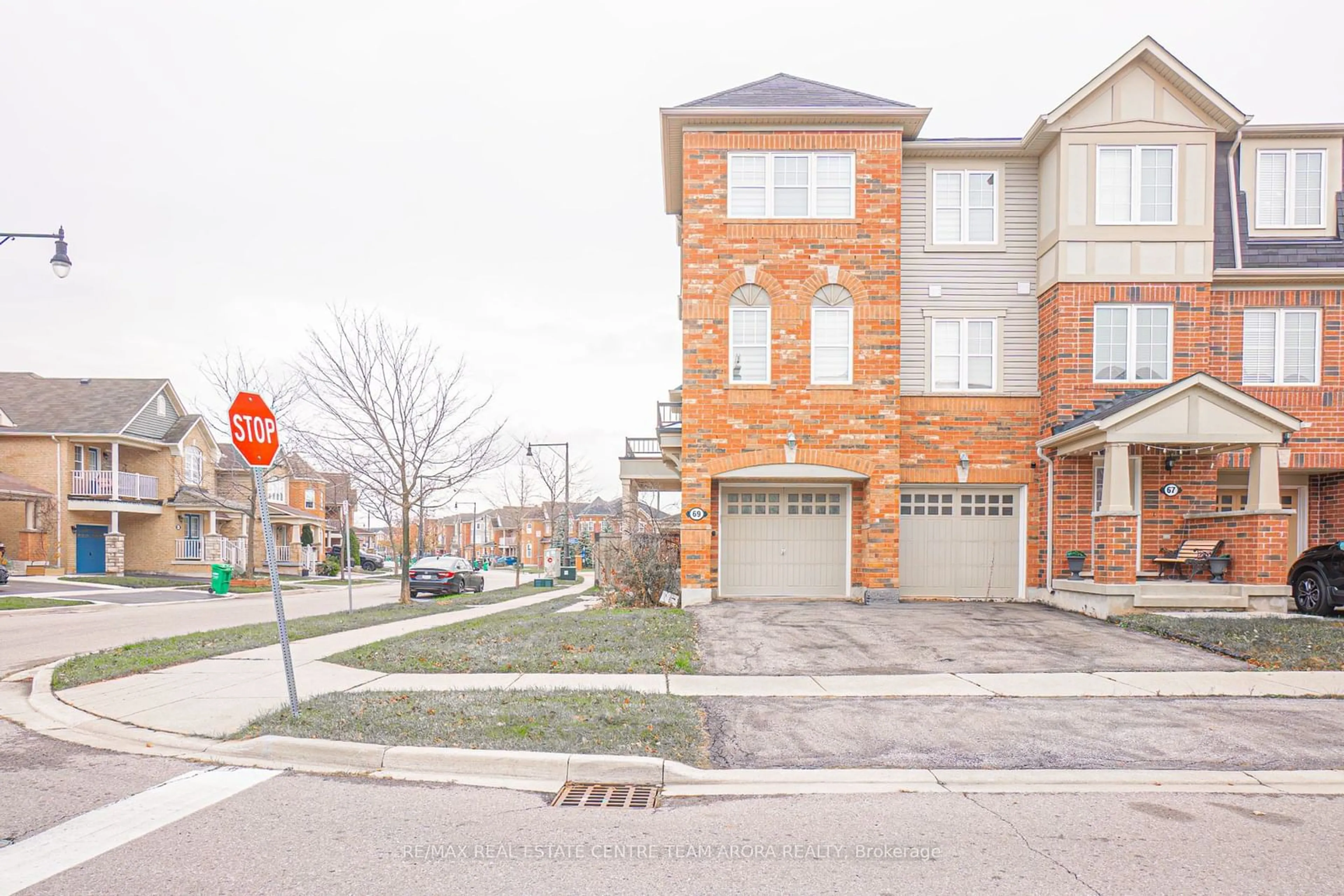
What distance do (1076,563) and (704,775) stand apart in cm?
1188

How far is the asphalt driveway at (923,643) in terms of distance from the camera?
996 centimetres

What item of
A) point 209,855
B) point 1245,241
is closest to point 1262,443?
point 1245,241

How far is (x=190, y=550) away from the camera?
38.8 m

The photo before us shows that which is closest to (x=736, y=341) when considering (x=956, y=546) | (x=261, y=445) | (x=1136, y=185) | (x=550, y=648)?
(x=956, y=546)

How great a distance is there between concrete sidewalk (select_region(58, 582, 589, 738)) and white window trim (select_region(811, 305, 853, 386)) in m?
9.40

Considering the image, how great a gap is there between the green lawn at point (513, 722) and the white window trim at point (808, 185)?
35.2 feet

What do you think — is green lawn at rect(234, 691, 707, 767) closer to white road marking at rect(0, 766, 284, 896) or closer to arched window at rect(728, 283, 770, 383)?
white road marking at rect(0, 766, 284, 896)

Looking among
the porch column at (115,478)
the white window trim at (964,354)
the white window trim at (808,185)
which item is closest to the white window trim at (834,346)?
the white window trim at (808,185)

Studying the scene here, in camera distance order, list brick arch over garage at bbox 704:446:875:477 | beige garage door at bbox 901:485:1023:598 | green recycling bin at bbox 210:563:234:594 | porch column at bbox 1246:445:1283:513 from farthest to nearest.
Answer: green recycling bin at bbox 210:563:234:594, beige garage door at bbox 901:485:1023:598, brick arch over garage at bbox 704:446:875:477, porch column at bbox 1246:445:1283:513

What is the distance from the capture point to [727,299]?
1614 cm

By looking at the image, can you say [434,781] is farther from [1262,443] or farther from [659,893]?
[1262,443]

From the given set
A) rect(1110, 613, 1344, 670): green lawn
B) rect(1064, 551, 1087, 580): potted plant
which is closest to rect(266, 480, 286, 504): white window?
rect(1064, 551, 1087, 580): potted plant

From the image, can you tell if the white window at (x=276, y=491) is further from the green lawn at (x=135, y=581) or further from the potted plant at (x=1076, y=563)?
the potted plant at (x=1076, y=563)

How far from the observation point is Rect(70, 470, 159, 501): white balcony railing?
33531 millimetres
